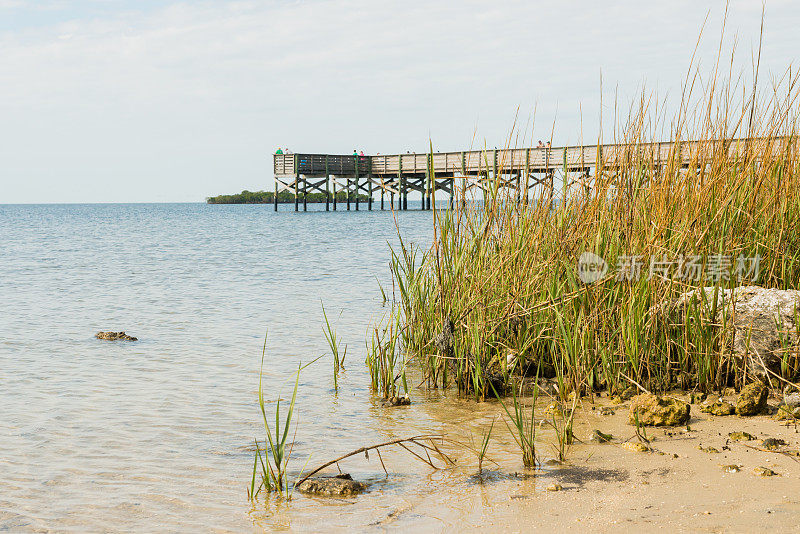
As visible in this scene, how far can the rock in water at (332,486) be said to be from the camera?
2.94 m

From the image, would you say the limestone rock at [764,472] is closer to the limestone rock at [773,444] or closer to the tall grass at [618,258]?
the limestone rock at [773,444]

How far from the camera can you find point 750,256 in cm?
428

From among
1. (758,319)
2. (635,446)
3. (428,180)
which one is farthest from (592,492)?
(428,180)

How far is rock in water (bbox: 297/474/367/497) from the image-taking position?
2.94 metres

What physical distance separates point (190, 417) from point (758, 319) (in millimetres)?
3242

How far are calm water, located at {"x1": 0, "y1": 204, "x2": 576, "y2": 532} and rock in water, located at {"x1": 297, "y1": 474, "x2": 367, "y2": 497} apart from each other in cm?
7

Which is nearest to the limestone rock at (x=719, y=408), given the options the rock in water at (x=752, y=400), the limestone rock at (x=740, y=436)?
the rock in water at (x=752, y=400)

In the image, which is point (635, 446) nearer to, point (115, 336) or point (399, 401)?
point (399, 401)

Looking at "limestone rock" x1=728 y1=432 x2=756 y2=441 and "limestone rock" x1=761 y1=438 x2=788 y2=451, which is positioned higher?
"limestone rock" x1=761 y1=438 x2=788 y2=451

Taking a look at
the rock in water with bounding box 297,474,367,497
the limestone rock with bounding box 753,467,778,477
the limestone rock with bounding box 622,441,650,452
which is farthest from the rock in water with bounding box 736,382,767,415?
the rock in water with bounding box 297,474,367,497

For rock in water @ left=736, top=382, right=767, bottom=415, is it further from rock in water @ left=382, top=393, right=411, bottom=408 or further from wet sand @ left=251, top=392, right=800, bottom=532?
rock in water @ left=382, top=393, right=411, bottom=408

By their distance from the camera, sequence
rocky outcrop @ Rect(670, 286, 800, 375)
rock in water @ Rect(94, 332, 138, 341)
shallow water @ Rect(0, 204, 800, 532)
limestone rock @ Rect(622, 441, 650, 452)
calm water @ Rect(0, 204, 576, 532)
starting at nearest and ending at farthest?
shallow water @ Rect(0, 204, 800, 532) → calm water @ Rect(0, 204, 576, 532) → limestone rock @ Rect(622, 441, 650, 452) → rocky outcrop @ Rect(670, 286, 800, 375) → rock in water @ Rect(94, 332, 138, 341)

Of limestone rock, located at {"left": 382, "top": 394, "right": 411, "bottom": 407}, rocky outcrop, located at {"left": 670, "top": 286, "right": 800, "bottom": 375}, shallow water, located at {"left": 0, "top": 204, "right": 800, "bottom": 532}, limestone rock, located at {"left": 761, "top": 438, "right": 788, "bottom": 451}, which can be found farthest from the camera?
limestone rock, located at {"left": 382, "top": 394, "right": 411, "bottom": 407}

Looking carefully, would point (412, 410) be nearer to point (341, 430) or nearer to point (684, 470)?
point (341, 430)
